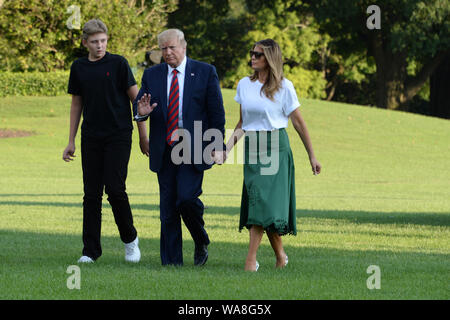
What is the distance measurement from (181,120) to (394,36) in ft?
131

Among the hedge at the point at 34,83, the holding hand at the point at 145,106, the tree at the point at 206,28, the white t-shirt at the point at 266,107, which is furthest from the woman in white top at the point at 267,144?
the tree at the point at 206,28

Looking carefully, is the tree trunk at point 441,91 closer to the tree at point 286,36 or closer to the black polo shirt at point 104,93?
the tree at point 286,36

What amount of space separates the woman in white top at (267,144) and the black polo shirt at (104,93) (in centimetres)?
118

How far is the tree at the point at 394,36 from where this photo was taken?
150 feet

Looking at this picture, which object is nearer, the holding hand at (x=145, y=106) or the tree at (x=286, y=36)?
the holding hand at (x=145, y=106)

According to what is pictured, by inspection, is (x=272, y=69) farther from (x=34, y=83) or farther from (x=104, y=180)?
(x=34, y=83)

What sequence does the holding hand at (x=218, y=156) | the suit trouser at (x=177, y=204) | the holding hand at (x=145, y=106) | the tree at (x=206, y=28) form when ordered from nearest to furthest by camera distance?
the holding hand at (x=145, y=106), the holding hand at (x=218, y=156), the suit trouser at (x=177, y=204), the tree at (x=206, y=28)

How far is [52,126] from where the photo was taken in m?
36.0

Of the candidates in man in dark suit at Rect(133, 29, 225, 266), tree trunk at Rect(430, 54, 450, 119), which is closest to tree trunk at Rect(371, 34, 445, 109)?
tree trunk at Rect(430, 54, 450, 119)

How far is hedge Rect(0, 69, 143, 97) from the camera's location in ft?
132

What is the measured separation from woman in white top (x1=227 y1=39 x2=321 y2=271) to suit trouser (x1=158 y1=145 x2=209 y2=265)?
0.46m

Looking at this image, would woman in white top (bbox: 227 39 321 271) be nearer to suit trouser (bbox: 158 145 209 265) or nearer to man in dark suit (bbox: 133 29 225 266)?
man in dark suit (bbox: 133 29 225 266)

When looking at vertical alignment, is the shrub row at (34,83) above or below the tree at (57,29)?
below
